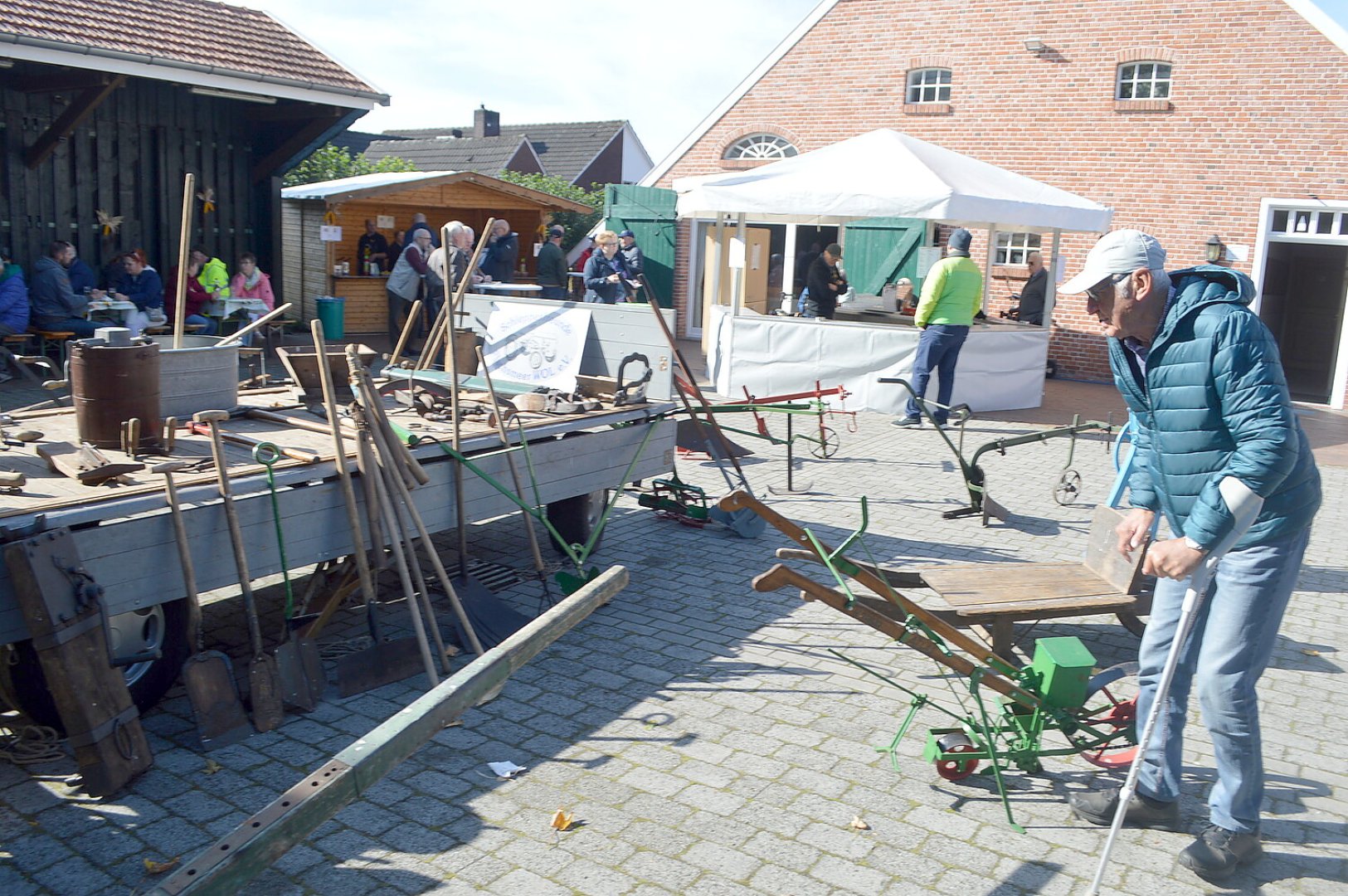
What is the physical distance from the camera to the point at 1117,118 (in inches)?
683

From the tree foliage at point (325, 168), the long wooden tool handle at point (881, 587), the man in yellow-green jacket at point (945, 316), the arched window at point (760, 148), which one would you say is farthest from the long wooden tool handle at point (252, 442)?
the tree foliage at point (325, 168)

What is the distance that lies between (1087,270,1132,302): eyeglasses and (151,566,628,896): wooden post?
2.09 meters

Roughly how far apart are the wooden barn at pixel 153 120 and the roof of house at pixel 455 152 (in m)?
21.4

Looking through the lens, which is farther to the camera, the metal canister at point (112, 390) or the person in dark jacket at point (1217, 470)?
the metal canister at point (112, 390)

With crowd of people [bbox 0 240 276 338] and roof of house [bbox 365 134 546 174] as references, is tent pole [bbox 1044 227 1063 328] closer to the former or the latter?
crowd of people [bbox 0 240 276 338]

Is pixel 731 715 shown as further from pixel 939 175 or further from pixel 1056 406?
pixel 1056 406

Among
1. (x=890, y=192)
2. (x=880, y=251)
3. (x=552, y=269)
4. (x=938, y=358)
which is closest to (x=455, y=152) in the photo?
(x=552, y=269)

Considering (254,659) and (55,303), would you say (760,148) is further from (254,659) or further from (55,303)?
(254,659)

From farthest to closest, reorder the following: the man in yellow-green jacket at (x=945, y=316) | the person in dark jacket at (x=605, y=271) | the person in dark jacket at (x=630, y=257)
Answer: the person in dark jacket at (x=630, y=257) → the person in dark jacket at (x=605, y=271) → the man in yellow-green jacket at (x=945, y=316)

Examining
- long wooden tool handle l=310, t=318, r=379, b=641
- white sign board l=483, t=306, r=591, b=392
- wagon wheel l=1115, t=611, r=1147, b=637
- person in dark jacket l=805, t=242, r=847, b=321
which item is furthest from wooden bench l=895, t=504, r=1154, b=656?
person in dark jacket l=805, t=242, r=847, b=321

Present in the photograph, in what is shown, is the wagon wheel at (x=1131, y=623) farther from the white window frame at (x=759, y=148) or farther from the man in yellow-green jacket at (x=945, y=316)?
the white window frame at (x=759, y=148)

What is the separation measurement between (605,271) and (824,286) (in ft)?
9.02

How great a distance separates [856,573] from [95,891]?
2579mm

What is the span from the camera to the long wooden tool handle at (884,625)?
3.83 m
